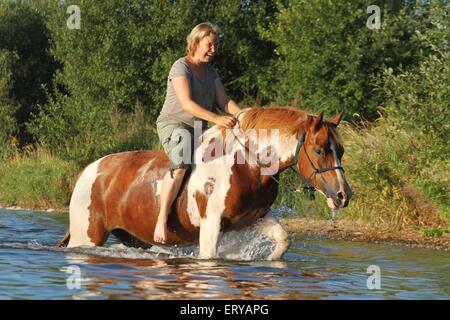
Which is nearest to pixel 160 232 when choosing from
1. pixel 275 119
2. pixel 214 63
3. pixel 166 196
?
pixel 166 196

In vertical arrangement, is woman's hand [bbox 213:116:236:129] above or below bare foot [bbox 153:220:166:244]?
above

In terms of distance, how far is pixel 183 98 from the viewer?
9.74 m

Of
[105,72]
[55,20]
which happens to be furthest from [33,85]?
[105,72]

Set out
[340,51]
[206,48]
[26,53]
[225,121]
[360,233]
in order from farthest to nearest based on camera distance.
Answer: [26,53] → [340,51] → [360,233] → [206,48] → [225,121]

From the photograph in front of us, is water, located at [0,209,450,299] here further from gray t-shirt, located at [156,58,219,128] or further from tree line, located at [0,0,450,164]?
tree line, located at [0,0,450,164]

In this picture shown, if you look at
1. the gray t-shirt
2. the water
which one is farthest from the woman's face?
the water

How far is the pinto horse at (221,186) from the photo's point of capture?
9.38m

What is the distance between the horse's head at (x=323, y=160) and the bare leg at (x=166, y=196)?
1.35 meters

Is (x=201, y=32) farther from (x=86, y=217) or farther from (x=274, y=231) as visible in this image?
(x=86, y=217)

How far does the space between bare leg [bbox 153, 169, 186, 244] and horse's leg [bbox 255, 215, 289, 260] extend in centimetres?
95

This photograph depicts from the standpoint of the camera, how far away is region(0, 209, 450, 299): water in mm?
8352

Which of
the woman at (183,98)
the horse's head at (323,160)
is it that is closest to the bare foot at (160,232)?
the woman at (183,98)

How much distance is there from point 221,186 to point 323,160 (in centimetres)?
110
